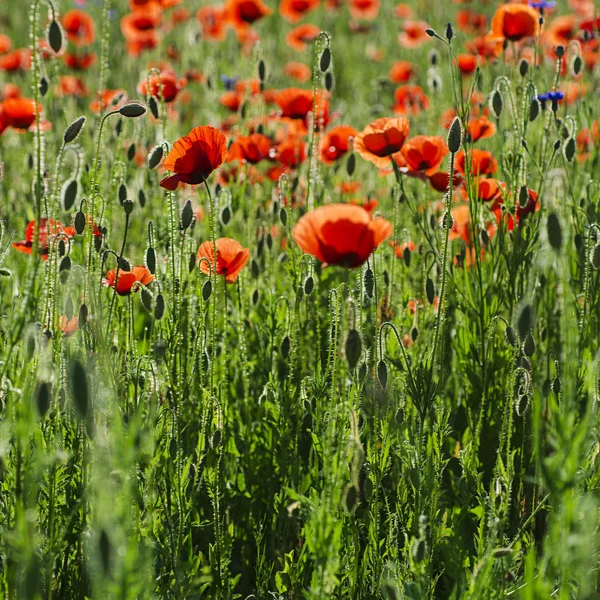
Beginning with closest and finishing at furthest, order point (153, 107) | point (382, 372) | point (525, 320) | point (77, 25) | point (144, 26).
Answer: point (525, 320) → point (382, 372) → point (153, 107) → point (144, 26) → point (77, 25)

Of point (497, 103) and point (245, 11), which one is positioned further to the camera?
point (245, 11)

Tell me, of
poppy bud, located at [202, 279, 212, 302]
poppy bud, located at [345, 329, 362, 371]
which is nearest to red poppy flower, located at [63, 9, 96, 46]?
poppy bud, located at [202, 279, 212, 302]

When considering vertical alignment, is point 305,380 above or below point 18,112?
below

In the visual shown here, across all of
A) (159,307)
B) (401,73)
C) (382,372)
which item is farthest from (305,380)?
(401,73)

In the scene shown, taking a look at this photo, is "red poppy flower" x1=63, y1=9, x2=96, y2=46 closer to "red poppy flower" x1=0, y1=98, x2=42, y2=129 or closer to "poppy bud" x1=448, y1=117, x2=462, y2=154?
"red poppy flower" x1=0, y1=98, x2=42, y2=129

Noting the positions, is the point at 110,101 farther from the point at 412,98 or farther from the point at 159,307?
the point at 412,98

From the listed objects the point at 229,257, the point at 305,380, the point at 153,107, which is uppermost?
the point at 153,107

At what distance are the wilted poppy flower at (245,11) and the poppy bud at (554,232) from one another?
3.44 metres

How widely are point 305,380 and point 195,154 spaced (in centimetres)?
65

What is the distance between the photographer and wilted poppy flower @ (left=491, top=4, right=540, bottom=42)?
111 inches

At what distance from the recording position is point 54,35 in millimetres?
2184

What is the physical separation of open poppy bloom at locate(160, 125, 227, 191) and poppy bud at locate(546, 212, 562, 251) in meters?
0.86

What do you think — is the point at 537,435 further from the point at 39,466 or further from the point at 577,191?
the point at 577,191

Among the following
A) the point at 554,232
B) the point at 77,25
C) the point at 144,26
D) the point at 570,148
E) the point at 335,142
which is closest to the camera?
the point at 554,232
